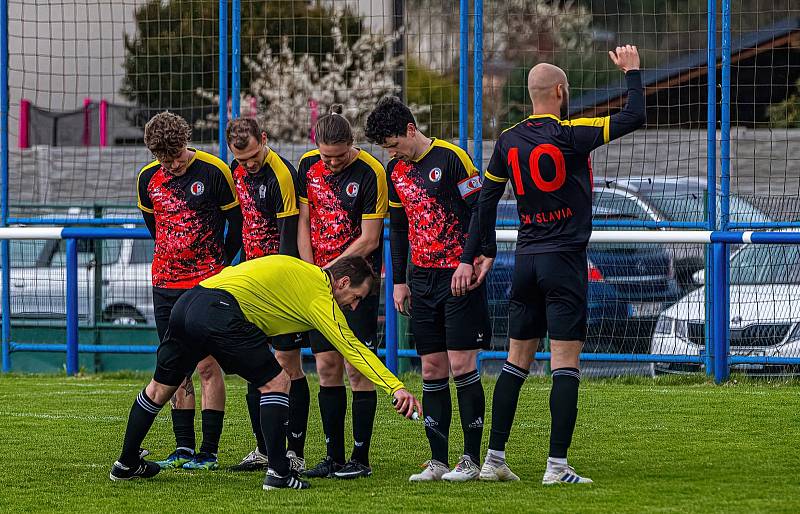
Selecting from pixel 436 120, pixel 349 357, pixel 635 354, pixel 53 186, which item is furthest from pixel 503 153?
pixel 53 186

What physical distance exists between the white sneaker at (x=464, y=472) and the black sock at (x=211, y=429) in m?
1.42

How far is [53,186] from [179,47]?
3.59m

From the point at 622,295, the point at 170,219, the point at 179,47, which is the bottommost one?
the point at 622,295

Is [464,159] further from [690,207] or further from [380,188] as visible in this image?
[690,207]

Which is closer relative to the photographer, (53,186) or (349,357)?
(349,357)

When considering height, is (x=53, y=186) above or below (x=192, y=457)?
above

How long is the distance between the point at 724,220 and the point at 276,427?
562cm

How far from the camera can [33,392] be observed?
1057cm

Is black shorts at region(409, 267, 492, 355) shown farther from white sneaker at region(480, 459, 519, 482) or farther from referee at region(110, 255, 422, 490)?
white sneaker at region(480, 459, 519, 482)

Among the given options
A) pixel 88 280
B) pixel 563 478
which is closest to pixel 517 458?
pixel 563 478

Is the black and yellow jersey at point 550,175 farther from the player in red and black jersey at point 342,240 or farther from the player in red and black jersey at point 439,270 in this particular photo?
the player in red and black jersey at point 342,240

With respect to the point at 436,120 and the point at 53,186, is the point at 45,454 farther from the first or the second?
the point at 53,186

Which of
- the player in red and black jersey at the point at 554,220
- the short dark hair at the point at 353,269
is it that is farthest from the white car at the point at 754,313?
the short dark hair at the point at 353,269

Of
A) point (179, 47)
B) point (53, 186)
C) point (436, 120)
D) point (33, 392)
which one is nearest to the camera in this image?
point (33, 392)
